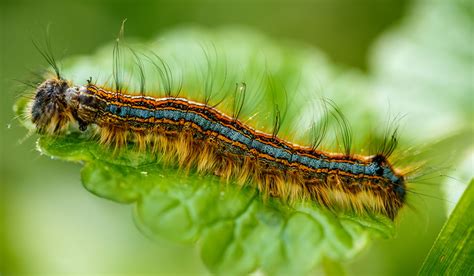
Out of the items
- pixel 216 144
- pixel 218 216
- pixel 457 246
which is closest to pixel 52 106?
pixel 216 144

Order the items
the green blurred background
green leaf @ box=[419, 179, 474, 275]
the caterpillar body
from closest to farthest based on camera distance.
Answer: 1. green leaf @ box=[419, 179, 474, 275]
2. the caterpillar body
3. the green blurred background

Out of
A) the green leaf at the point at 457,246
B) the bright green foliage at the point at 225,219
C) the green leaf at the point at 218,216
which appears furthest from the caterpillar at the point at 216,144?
the green leaf at the point at 457,246

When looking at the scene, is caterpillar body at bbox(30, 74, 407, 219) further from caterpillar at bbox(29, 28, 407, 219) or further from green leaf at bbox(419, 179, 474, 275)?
green leaf at bbox(419, 179, 474, 275)

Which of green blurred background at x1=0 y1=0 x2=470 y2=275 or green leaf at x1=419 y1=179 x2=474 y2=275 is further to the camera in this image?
green blurred background at x1=0 y1=0 x2=470 y2=275

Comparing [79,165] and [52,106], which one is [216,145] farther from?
[79,165]

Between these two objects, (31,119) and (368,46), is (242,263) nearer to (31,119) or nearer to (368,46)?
(31,119)

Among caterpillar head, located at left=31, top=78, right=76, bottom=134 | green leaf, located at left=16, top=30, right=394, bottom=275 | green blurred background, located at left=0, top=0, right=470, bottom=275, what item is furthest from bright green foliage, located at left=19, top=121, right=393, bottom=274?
caterpillar head, located at left=31, top=78, right=76, bottom=134

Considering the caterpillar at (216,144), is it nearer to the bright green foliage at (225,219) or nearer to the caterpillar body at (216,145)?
the caterpillar body at (216,145)
